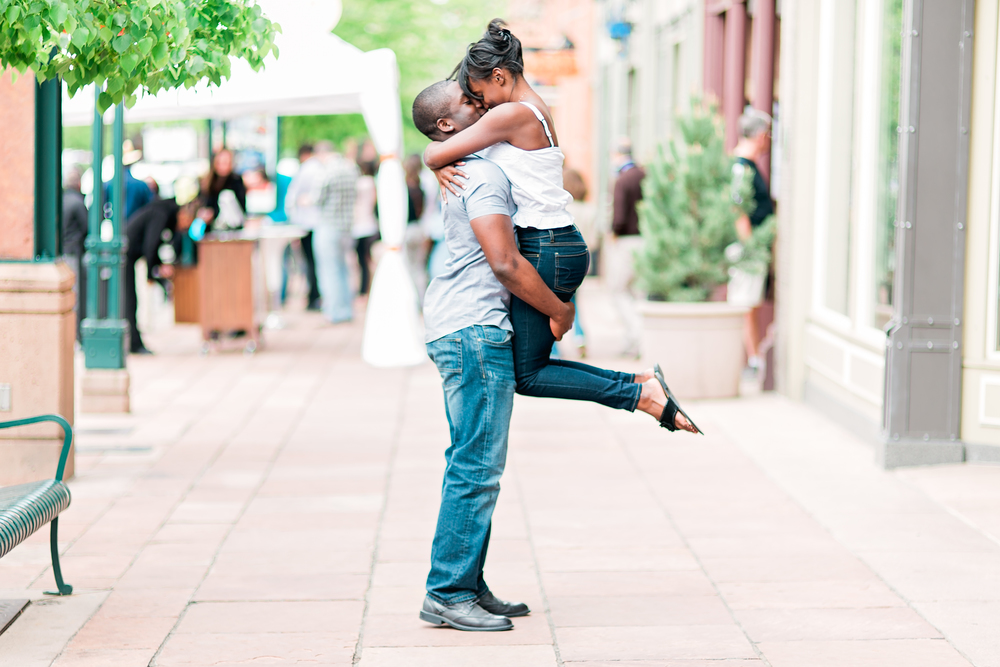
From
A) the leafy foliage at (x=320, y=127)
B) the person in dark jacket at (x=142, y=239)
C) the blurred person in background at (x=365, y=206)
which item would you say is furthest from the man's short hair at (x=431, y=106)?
the leafy foliage at (x=320, y=127)

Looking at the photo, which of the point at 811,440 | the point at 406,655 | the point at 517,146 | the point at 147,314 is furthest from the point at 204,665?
the point at 147,314

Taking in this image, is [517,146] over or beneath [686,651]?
over

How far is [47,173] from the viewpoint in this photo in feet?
20.8

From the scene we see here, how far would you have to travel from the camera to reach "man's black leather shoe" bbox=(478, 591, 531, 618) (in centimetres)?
431

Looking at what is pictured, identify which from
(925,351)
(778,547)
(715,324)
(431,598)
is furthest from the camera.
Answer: (715,324)

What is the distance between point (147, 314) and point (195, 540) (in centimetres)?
1044

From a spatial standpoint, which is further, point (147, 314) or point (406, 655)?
point (147, 314)

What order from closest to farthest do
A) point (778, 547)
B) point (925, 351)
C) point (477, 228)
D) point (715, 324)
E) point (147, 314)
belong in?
point (477, 228) → point (778, 547) → point (925, 351) → point (715, 324) → point (147, 314)

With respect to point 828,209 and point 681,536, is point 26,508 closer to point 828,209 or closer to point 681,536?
point 681,536

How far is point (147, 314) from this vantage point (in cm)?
1538

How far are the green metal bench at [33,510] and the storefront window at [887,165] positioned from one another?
477cm

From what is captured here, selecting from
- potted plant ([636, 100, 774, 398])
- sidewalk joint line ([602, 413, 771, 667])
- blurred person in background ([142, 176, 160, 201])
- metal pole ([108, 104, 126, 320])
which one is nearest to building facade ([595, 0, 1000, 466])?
potted plant ([636, 100, 774, 398])

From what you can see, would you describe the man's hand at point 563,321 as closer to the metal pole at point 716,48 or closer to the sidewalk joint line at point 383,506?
the sidewalk joint line at point 383,506

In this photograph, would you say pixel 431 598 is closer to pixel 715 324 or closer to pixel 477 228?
pixel 477 228
